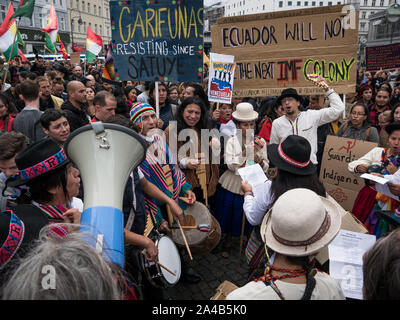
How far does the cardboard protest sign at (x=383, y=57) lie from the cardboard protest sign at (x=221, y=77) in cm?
681

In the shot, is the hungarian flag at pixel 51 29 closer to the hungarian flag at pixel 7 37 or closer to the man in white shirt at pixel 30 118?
the hungarian flag at pixel 7 37

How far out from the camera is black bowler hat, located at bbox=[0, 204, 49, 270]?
1.25 m

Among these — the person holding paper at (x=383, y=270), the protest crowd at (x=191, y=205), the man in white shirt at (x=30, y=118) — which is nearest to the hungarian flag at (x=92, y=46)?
the protest crowd at (x=191, y=205)

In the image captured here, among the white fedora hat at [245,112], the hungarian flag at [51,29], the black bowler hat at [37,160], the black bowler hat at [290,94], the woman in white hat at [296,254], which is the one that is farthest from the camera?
the hungarian flag at [51,29]

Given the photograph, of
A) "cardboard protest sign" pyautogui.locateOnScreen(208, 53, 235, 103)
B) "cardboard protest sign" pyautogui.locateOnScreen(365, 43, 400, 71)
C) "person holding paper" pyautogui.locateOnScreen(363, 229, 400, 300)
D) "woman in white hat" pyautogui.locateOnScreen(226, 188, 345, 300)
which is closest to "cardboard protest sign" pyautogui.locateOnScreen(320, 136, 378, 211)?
"cardboard protest sign" pyautogui.locateOnScreen(208, 53, 235, 103)

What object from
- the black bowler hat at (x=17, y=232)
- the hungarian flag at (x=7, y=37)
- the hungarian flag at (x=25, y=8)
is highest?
the hungarian flag at (x=25, y=8)

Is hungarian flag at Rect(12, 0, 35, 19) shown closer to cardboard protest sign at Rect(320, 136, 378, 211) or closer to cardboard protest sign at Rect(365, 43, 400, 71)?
cardboard protest sign at Rect(320, 136, 378, 211)

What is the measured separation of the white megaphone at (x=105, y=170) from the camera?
1342mm

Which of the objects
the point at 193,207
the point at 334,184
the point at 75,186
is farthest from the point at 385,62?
the point at 75,186

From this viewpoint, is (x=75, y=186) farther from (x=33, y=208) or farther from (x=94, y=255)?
(x=94, y=255)

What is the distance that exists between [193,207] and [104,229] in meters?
2.01

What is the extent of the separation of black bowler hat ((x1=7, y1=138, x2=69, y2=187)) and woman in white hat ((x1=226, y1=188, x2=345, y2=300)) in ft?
4.23

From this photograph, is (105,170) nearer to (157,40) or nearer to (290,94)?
(157,40)
